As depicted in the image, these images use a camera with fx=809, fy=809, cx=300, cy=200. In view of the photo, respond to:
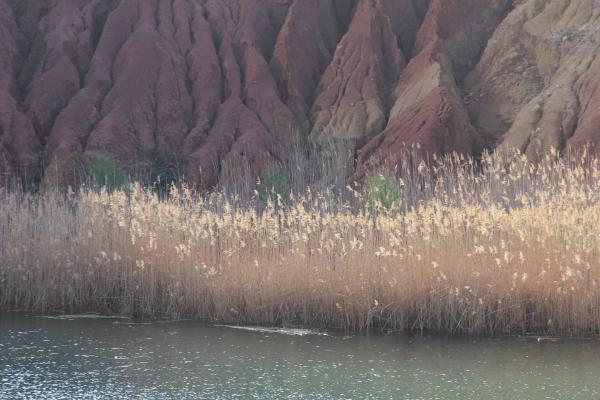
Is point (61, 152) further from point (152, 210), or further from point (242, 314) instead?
point (242, 314)

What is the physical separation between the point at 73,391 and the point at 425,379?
3.55m

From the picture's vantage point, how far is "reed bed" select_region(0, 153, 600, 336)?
10148 mm

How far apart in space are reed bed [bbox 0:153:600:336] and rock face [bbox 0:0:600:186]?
20126 mm

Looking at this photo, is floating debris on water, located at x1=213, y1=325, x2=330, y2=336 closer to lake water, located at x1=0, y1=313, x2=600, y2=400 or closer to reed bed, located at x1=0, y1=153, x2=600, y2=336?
lake water, located at x1=0, y1=313, x2=600, y2=400

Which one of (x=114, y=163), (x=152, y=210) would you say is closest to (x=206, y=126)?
(x=114, y=163)

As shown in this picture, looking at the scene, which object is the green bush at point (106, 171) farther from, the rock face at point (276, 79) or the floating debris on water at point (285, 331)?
the floating debris on water at point (285, 331)

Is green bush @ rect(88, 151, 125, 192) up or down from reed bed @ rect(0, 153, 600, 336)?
up

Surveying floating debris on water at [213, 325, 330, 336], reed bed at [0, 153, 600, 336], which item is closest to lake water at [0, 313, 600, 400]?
floating debris on water at [213, 325, 330, 336]

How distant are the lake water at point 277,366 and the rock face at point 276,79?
72.2 feet

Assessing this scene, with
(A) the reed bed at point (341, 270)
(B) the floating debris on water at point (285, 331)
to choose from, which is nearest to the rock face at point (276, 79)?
(A) the reed bed at point (341, 270)

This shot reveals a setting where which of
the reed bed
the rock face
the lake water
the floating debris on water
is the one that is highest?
the rock face

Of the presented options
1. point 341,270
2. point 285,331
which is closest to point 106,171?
point 341,270

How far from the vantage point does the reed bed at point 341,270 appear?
10.1 meters

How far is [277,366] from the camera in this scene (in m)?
8.88
